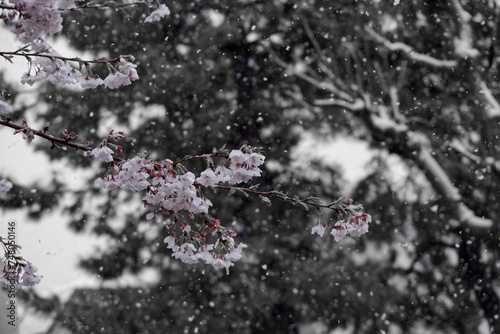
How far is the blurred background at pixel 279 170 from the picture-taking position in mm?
2988

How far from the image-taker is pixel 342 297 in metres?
2.99

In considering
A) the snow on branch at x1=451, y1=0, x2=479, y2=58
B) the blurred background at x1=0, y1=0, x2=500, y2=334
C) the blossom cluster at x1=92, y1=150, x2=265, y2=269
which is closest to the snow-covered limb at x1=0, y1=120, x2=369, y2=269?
the blossom cluster at x1=92, y1=150, x2=265, y2=269

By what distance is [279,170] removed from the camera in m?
3.11

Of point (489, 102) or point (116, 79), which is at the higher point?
point (116, 79)

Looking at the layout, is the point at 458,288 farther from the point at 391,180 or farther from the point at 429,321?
the point at 391,180

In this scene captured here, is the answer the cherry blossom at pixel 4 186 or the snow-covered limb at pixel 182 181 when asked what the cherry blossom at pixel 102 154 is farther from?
the cherry blossom at pixel 4 186

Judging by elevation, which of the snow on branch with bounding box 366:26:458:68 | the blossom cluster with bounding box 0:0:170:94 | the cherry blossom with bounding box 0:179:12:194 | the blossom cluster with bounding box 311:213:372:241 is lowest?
the snow on branch with bounding box 366:26:458:68

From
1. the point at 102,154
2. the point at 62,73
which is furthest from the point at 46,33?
the point at 102,154

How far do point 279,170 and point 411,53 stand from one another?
1225 millimetres

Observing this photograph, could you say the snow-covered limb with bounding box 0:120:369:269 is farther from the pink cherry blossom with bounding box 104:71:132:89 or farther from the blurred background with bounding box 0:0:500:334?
the blurred background with bounding box 0:0:500:334

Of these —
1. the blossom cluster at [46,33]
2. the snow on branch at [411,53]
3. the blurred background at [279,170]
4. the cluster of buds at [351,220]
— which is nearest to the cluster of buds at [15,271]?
the blossom cluster at [46,33]

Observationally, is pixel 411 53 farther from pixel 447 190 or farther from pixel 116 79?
pixel 116 79

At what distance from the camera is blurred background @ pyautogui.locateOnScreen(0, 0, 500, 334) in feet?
9.80

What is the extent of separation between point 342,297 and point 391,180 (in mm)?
774
